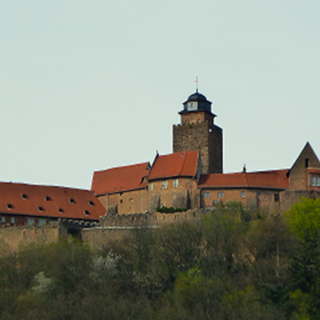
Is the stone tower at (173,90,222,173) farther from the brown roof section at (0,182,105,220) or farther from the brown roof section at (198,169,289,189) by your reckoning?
the brown roof section at (0,182,105,220)

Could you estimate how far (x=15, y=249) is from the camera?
7850 centimetres

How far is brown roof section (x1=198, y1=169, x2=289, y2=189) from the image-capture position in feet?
273

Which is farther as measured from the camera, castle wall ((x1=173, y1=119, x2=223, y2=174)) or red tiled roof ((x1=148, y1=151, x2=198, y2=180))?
castle wall ((x1=173, y1=119, x2=223, y2=174))

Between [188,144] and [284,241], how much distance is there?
89.7 ft

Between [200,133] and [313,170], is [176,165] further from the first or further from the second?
[313,170]

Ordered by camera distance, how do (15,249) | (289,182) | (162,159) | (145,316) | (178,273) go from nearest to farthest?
(145,316) < (178,273) < (15,249) < (289,182) < (162,159)

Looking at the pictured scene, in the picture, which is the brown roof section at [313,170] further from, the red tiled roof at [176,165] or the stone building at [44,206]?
the stone building at [44,206]

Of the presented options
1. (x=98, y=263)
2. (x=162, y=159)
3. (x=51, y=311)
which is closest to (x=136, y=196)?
(x=162, y=159)

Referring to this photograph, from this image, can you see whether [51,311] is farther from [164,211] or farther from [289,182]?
[289,182]

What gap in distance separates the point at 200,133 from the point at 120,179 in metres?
9.73

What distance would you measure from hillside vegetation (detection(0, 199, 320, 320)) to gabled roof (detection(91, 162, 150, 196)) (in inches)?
643

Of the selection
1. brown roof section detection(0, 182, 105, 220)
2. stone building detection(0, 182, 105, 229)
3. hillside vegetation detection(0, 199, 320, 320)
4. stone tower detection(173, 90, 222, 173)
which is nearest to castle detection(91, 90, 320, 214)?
stone tower detection(173, 90, 222, 173)

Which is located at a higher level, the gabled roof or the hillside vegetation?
the gabled roof

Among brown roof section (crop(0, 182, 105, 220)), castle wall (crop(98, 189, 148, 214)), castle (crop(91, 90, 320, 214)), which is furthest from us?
castle wall (crop(98, 189, 148, 214))
